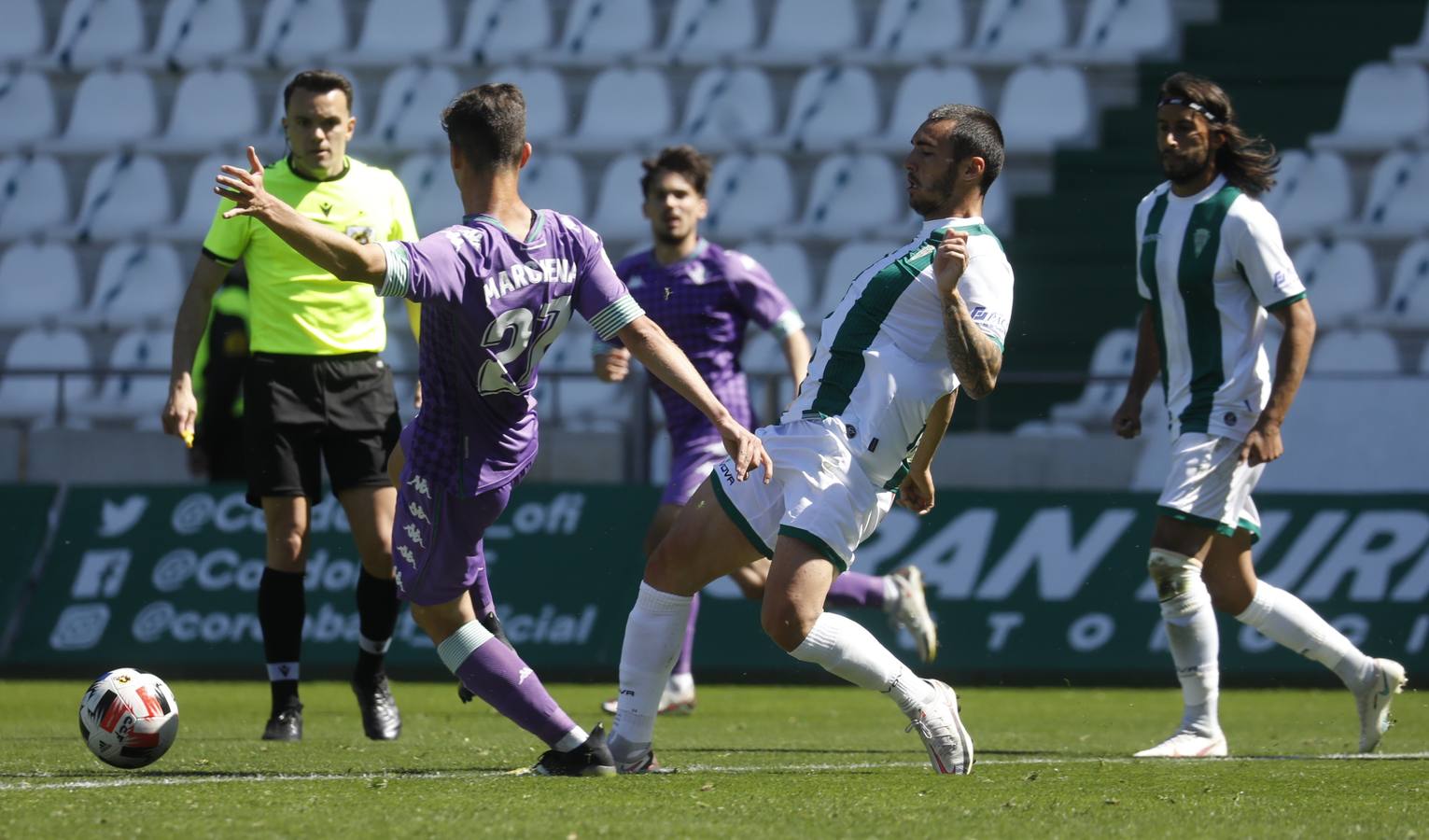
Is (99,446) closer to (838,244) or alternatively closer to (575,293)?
(838,244)

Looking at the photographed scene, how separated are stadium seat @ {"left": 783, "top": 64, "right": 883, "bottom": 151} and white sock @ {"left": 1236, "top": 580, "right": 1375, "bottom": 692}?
8667mm

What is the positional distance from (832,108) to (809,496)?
10.1 m

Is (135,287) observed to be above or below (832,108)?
below

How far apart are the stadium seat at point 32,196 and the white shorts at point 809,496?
11.7 metres

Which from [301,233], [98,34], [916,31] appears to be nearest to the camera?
[301,233]

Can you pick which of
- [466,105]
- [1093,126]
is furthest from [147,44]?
[466,105]

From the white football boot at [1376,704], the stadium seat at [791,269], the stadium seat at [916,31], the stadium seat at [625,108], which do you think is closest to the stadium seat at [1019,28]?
the stadium seat at [916,31]

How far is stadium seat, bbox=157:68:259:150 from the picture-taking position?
15.6 m

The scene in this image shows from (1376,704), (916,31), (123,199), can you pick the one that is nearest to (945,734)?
(1376,704)

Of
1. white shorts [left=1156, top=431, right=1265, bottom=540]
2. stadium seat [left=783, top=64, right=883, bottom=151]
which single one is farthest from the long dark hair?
stadium seat [left=783, top=64, right=883, bottom=151]

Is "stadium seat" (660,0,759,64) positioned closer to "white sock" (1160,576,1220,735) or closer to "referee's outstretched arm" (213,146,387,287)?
"white sock" (1160,576,1220,735)

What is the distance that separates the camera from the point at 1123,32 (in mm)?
14828

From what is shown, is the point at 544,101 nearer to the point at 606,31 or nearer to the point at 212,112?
the point at 606,31

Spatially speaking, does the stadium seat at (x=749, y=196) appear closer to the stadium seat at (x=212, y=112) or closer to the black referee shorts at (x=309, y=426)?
the stadium seat at (x=212, y=112)
